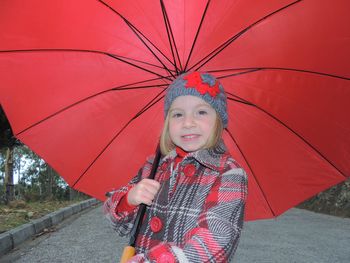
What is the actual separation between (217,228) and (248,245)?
5111 millimetres

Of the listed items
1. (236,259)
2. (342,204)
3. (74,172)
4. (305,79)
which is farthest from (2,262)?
(342,204)

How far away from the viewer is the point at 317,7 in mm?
2070

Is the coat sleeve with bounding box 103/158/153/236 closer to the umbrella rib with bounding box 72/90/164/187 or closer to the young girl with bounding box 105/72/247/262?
the young girl with bounding box 105/72/247/262

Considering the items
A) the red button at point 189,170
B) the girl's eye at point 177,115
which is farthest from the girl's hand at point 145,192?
the girl's eye at point 177,115

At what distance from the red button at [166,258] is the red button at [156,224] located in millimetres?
290

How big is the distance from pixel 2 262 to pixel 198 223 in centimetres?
433

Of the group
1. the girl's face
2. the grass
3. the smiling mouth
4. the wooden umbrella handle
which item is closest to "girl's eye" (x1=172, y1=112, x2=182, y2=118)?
the girl's face

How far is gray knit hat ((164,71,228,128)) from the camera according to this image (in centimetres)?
202

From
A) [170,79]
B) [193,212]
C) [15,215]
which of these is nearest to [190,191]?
[193,212]

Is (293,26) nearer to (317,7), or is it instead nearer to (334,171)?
(317,7)

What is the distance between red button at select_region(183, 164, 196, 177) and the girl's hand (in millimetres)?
138

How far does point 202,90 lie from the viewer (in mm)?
2018

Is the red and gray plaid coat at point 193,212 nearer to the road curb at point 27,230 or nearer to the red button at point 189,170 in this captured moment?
the red button at point 189,170

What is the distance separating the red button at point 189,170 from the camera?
1.92 m
